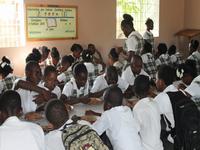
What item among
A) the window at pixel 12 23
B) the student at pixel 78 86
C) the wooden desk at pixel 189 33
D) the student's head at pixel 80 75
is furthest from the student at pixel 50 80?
the wooden desk at pixel 189 33

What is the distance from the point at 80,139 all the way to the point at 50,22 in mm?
4469

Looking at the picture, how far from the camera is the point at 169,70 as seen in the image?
10.9ft

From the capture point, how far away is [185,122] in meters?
2.90

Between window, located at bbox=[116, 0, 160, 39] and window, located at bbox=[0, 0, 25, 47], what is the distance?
225cm

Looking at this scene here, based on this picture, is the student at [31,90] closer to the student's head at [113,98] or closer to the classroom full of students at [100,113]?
the classroom full of students at [100,113]

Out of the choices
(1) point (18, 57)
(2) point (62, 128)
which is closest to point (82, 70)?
(2) point (62, 128)

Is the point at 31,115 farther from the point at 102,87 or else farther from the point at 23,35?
the point at 23,35

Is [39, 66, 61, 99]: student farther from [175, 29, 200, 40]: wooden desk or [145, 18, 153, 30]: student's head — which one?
[175, 29, 200, 40]: wooden desk

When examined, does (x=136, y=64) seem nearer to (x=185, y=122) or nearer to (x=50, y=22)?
(x=185, y=122)

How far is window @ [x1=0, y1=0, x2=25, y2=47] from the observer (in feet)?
18.5

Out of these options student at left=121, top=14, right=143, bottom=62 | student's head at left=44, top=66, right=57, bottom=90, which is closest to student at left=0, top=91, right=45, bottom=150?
student's head at left=44, top=66, right=57, bottom=90

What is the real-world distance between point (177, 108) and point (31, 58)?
9.19 feet

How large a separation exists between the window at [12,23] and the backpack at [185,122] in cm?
355

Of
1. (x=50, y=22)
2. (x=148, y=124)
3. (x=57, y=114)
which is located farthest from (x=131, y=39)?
(x=57, y=114)
